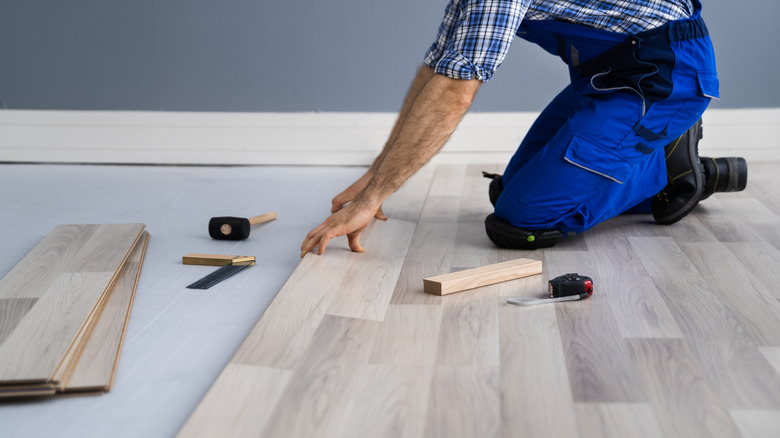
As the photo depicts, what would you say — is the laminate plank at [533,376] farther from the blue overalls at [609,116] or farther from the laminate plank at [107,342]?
the laminate plank at [107,342]

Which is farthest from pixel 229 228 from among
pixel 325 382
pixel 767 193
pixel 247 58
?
pixel 767 193

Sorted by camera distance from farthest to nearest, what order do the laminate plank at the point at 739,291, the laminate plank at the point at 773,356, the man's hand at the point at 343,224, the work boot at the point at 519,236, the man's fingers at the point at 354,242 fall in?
the work boot at the point at 519,236
the man's fingers at the point at 354,242
the man's hand at the point at 343,224
the laminate plank at the point at 739,291
the laminate plank at the point at 773,356

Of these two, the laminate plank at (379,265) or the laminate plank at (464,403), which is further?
the laminate plank at (379,265)

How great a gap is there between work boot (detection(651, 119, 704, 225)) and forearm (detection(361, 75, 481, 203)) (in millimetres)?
1049

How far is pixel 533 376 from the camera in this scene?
1412 mm

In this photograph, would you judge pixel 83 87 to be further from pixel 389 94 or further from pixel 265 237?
pixel 265 237

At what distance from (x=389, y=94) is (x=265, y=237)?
5.59ft

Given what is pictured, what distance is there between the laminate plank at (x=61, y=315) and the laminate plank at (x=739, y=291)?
59.7 inches

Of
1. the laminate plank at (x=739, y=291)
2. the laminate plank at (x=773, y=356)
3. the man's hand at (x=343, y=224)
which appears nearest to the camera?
the laminate plank at (x=773, y=356)

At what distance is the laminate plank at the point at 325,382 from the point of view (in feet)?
4.09

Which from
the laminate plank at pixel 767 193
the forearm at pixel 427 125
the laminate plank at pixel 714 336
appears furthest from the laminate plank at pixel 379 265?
the laminate plank at pixel 767 193

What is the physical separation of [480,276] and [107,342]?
0.96m

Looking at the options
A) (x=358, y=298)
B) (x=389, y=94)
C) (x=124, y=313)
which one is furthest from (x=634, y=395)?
(x=389, y=94)

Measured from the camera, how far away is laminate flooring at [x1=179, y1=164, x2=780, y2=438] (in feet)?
4.12
